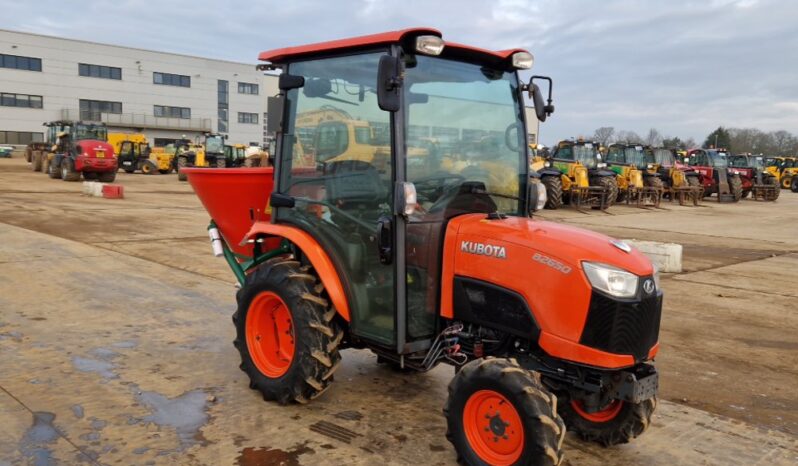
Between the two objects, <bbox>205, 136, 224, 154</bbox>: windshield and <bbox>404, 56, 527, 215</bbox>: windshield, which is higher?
<bbox>205, 136, 224, 154</bbox>: windshield

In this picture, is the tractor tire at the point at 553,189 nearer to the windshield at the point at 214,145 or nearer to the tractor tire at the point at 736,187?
A: the tractor tire at the point at 736,187

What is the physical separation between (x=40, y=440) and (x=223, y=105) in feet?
221

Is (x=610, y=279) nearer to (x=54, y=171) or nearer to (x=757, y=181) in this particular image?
(x=54, y=171)

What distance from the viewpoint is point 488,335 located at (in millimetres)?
3379

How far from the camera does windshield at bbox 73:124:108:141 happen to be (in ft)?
91.3

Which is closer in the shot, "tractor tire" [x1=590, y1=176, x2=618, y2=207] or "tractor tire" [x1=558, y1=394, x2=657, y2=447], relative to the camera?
"tractor tire" [x1=558, y1=394, x2=657, y2=447]

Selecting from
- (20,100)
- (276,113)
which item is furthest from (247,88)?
(276,113)

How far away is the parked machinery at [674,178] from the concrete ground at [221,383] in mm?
17984

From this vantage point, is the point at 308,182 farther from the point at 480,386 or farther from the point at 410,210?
the point at 480,386

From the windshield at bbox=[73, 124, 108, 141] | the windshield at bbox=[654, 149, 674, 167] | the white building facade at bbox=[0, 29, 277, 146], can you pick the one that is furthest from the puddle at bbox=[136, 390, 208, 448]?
the white building facade at bbox=[0, 29, 277, 146]

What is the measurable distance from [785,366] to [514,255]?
12.0 ft

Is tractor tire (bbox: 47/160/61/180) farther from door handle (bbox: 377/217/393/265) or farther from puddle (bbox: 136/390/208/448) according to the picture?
door handle (bbox: 377/217/393/265)

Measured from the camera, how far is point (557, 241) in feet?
10.3

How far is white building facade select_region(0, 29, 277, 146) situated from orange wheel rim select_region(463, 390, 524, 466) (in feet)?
200
